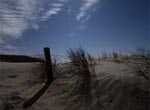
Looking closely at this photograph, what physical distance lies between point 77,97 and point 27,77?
325 cm

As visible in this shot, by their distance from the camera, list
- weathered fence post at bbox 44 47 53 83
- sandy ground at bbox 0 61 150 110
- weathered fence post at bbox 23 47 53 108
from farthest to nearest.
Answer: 1. weathered fence post at bbox 44 47 53 83
2. weathered fence post at bbox 23 47 53 108
3. sandy ground at bbox 0 61 150 110

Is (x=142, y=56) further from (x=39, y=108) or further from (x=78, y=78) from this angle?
(x=39, y=108)

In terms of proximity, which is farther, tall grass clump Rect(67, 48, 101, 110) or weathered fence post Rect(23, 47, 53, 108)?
weathered fence post Rect(23, 47, 53, 108)

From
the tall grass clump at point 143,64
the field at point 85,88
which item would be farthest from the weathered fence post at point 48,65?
the tall grass clump at point 143,64

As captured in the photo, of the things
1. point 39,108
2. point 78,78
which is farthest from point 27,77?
point 39,108

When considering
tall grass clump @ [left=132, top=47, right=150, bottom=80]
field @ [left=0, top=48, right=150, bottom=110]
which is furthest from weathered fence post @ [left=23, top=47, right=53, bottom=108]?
tall grass clump @ [left=132, top=47, right=150, bottom=80]

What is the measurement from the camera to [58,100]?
4910 millimetres

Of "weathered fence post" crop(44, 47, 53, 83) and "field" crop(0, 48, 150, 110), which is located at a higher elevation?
"weathered fence post" crop(44, 47, 53, 83)

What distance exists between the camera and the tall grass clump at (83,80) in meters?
4.57

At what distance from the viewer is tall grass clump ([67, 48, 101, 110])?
4.57 m

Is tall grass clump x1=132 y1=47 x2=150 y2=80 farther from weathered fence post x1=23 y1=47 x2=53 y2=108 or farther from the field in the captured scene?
weathered fence post x1=23 y1=47 x2=53 y2=108

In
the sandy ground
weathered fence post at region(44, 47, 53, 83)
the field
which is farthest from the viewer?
weathered fence post at region(44, 47, 53, 83)

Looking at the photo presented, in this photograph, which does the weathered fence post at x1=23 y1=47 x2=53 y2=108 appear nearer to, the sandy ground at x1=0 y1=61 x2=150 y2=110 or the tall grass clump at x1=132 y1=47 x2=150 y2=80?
the sandy ground at x1=0 y1=61 x2=150 y2=110

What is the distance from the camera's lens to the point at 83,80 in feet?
17.9
